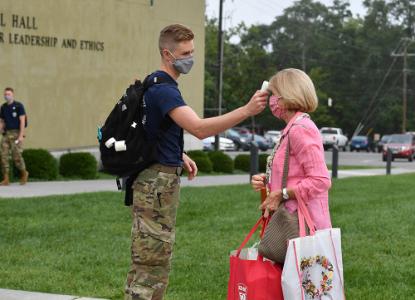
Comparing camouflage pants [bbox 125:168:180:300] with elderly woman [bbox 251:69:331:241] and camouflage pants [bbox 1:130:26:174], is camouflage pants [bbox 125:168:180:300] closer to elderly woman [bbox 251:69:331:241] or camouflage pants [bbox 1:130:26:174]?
elderly woman [bbox 251:69:331:241]

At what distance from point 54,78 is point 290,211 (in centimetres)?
1760

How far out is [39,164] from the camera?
18.8 meters

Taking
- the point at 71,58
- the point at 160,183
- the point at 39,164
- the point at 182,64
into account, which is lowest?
the point at 39,164

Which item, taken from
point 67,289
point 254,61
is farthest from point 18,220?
point 254,61

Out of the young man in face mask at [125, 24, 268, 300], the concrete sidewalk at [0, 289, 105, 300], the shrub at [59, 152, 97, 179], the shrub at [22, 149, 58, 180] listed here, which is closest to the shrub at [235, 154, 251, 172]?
the shrub at [59, 152, 97, 179]

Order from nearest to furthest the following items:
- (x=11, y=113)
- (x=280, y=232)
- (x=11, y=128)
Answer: (x=280, y=232) → (x=11, y=113) → (x=11, y=128)

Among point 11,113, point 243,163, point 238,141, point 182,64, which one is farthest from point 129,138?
point 238,141

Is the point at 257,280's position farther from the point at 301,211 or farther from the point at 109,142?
the point at 109,142

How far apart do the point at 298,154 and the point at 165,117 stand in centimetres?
77

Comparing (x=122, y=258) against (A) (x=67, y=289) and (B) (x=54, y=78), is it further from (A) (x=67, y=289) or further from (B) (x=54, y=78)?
(B) (x=54, y=78)

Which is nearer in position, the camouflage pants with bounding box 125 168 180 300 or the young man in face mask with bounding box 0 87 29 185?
the camouflage pants with bounding box 125 168 180 300

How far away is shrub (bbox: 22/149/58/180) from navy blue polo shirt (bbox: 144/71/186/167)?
14397 millimetres

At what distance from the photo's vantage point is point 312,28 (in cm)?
9950

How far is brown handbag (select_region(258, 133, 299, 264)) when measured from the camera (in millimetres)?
4352
